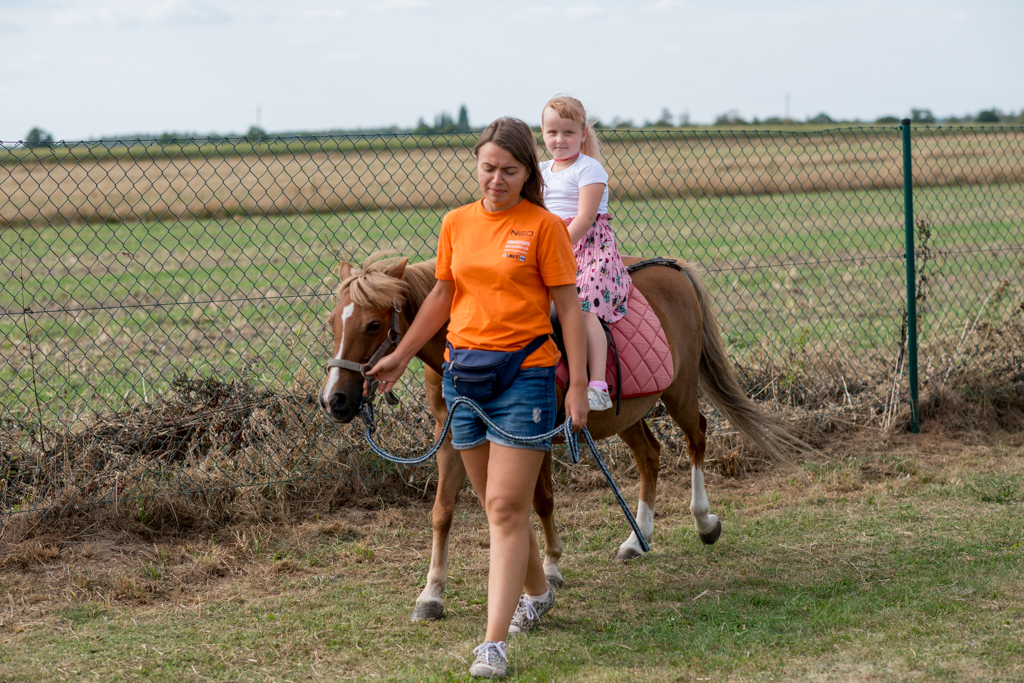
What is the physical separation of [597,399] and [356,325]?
0.98 metres

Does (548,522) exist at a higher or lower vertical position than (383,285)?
lower

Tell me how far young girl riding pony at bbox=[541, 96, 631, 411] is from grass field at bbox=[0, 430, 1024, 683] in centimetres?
122

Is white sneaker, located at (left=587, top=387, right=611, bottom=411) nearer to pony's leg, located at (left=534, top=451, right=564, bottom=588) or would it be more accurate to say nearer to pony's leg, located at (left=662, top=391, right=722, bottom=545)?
pony's leg, located at (left=534, top=451, right=564, bottom=588)

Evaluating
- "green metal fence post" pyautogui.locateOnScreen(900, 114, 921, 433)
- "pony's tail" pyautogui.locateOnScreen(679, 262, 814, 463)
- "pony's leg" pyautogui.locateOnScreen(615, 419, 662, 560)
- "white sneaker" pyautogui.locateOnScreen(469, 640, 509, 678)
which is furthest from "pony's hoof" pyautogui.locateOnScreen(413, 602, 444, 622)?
"green metal fence post" pyautogui.locateOnScreen(900, 114, 921, 433)

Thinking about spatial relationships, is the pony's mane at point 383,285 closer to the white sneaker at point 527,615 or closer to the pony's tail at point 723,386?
the white sneaker at point 527,615

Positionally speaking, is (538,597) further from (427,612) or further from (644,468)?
(644,468)

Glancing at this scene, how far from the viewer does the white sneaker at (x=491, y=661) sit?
293 cm

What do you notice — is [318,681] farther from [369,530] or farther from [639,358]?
[639,358]

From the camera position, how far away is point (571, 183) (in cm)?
359

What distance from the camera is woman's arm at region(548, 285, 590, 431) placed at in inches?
113

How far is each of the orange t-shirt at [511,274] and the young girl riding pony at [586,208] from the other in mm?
544

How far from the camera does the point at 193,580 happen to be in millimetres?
4000

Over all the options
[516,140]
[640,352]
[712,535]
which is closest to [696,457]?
[712,535]

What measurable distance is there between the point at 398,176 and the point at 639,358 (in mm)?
16230
